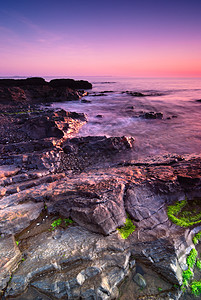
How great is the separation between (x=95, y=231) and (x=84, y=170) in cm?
527

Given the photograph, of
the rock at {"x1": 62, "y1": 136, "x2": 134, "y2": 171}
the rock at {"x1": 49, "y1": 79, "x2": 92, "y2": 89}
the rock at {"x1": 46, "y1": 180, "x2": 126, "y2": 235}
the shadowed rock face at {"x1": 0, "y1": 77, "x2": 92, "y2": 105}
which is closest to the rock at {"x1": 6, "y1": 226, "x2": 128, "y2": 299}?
the rock at {"x1": 46, "y1": 180, "x2": 126, "y2": 235}

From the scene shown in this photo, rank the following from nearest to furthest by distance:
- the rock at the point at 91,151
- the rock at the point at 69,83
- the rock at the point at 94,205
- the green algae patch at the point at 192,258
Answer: the green algae patch at the point at 192,258 → the rock at the point at 94,205 → the rock at the point at 91,151 → the rock at the point at 69,83

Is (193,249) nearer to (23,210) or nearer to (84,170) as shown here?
(23,210)

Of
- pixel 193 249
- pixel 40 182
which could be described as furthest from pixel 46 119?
pixel 193 249

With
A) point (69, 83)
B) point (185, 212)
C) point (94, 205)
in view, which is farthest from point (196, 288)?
point (69, 83)

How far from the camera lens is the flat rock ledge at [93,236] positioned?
4000 mm

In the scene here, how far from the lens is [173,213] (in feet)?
19.5

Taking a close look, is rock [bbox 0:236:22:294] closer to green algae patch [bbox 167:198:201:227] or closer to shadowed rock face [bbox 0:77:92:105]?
green algae patch [bbox 167:198:201:227]

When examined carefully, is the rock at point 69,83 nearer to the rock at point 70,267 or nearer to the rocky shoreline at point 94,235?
the rocky shoreline at point 94,235

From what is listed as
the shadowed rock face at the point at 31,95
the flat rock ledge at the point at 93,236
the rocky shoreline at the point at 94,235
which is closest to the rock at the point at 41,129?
the rocky shoreline at the point at 94,235

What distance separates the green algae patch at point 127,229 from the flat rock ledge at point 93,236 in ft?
0.40

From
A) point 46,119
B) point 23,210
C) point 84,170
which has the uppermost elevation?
point 46,119

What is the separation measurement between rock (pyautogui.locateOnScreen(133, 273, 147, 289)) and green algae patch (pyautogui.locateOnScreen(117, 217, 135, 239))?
97cm

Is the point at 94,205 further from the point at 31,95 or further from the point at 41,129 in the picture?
the point at 31,95
